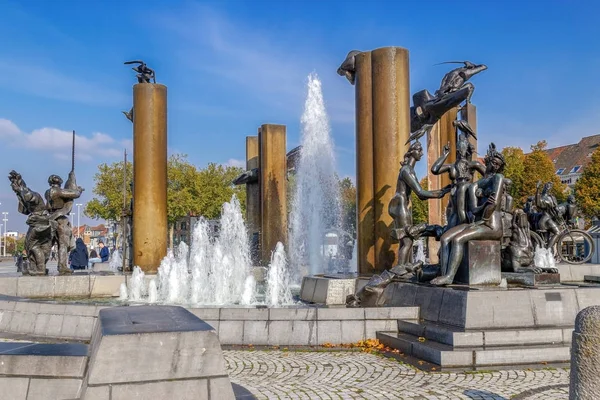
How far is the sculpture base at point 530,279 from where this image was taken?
8523 millimetres

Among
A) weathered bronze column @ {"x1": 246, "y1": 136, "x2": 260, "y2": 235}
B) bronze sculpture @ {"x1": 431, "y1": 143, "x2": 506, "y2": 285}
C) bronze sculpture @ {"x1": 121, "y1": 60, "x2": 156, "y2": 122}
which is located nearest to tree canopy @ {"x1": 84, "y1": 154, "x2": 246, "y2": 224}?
weathered bronze column @ {"x1": 246, "y1": 136, "x2": 260, "y2": 235}

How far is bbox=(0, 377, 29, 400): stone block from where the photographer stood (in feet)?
12.7

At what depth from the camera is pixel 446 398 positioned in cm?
539

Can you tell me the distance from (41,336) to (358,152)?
7527 mm

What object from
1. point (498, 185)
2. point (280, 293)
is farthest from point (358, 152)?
point (498, 185)

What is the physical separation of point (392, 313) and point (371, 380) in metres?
2.13

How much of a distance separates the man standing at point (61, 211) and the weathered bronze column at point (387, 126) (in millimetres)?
6973

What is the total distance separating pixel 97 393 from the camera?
3.50 m

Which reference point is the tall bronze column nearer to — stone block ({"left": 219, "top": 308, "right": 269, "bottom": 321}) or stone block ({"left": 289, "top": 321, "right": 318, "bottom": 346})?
stone block ({"left": 289, "top": 321, "right": 318, "bottom": 346})

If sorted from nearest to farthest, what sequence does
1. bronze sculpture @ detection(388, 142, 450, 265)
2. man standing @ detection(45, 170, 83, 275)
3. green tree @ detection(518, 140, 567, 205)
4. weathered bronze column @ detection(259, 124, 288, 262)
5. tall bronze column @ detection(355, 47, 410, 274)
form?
bronze sculpture @ detection(388, 142, 450, 265) < tall bronze column @ detection(355, 47, 410, 274) < man standing @ detection(45, 170, 83, 275) < weathered bronze column @ detection(259, 124, 288, 262) < green tree @ detection(518, 140, 567, 205)

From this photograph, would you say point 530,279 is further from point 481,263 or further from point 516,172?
point 516,172

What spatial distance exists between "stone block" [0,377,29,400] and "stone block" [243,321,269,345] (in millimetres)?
4363

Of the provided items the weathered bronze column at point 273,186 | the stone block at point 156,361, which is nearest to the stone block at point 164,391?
the stone block at point 156,361

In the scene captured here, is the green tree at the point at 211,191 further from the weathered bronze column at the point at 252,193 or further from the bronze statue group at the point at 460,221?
the bronze statue group at the point at 460,221
